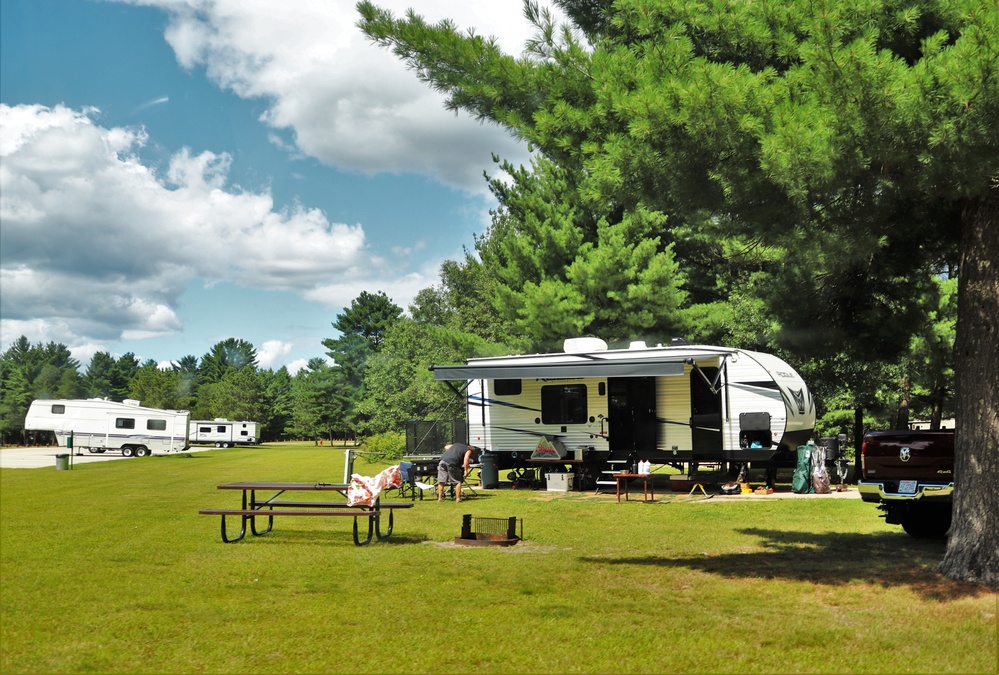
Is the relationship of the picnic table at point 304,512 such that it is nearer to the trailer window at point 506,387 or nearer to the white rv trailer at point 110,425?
the trailer window at point 506,387

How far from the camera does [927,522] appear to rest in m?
10.0

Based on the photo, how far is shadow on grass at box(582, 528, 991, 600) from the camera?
295 inches

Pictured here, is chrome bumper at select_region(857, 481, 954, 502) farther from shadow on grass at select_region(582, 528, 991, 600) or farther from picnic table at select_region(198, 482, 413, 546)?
picnic table at select_region(198, 482, 413, 546)

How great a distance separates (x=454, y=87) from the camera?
8320 millimetres

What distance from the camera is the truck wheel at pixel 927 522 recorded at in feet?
32.5

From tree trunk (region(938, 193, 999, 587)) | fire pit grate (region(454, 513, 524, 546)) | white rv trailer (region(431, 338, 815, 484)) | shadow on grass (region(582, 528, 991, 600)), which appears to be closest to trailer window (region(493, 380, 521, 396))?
white rv trailer (region(431, 338, 815, 484))

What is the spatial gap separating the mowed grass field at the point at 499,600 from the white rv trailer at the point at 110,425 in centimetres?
3059

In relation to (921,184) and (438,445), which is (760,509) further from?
(438,445)

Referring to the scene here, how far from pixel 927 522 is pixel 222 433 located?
5819cm

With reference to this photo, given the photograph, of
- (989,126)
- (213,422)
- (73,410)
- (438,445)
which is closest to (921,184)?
(989,126)

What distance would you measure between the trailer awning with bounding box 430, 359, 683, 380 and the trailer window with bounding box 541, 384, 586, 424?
74cm

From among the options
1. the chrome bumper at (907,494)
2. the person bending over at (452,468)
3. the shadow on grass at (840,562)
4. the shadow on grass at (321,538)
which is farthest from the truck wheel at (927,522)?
the person bending over at (452,468)

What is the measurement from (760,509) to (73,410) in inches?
1437

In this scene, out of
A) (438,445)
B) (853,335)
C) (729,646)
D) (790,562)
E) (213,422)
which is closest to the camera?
(729,646)
